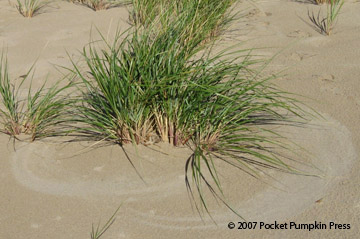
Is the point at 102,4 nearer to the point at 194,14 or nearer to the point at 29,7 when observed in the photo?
the point at 29,7

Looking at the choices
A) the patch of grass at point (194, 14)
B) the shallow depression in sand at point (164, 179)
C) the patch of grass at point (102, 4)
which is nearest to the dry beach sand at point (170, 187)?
the shallow depression in sand at point (164, 179)

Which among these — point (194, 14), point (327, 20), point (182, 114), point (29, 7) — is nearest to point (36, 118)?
point (182, 114)

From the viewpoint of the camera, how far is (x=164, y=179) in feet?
7.63

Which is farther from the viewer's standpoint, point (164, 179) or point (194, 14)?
point (194, 14)

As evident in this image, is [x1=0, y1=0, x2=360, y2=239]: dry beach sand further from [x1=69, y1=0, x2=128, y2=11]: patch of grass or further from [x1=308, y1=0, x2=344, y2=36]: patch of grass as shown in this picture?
[x1=69, y1=0, x2=128, y2=11]: patch of grass

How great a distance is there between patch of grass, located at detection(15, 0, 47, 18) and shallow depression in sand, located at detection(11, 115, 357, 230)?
2205 mm

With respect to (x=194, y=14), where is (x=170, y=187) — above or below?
below

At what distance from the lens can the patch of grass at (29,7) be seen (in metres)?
4.46

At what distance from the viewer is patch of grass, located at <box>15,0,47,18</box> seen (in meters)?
4.46

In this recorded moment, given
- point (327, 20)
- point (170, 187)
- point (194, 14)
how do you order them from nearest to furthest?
point (170, 187) → point (194, 14) → point (327, 20)

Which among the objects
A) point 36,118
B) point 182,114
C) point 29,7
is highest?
point 182,114

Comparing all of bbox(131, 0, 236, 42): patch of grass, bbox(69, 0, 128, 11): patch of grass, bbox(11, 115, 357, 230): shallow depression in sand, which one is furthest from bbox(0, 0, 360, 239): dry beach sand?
bbox(69, 0, 128, 11): patch of grass

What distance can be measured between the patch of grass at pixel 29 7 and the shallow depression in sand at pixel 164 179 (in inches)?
86.8

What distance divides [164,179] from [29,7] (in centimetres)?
276
